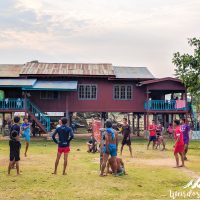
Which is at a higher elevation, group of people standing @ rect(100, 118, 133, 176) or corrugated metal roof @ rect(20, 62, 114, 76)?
corrugated metal roof @ rect(20, 62, 114, 76)

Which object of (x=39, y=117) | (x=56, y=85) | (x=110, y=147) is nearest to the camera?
(x=110, y=147)

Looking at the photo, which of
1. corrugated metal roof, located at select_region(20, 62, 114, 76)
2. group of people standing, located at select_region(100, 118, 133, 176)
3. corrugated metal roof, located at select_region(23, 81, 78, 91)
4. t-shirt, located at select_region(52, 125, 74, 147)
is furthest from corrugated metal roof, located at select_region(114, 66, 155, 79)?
t-shirt, located at select_region(52, 125, 74, 147)

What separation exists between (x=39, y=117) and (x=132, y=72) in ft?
30.6

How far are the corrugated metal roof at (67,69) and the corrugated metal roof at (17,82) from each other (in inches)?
48.3

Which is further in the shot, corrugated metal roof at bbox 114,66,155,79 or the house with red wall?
corrugated metal roof at bbox 114,66,155,79

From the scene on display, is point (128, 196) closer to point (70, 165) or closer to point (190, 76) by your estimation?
point (70, 165)

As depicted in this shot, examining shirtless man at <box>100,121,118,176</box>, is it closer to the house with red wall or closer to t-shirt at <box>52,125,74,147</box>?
t-shirt at <box>52,125,74,147</box>

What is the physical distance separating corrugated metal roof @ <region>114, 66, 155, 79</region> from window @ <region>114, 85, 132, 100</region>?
0.97 meters

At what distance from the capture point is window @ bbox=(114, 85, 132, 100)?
1216 inches

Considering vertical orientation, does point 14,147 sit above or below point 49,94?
below

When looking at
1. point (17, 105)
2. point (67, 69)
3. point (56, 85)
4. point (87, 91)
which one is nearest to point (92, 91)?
point (87, 91)

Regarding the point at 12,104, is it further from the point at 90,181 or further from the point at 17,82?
the point at 90,181

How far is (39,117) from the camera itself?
96.7 ft

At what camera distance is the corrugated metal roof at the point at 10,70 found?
29884 millimetres
